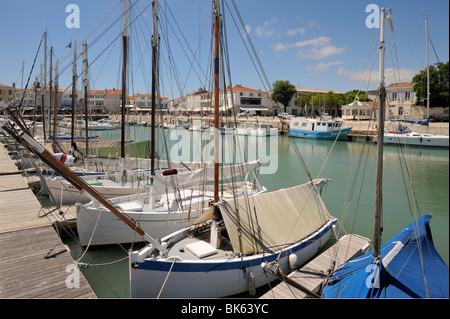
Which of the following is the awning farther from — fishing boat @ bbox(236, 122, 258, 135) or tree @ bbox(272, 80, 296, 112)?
fishing boat @ bbox(236, 122, 258, 135)

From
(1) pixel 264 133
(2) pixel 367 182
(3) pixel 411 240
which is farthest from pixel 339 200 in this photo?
(1) pixel 264 133

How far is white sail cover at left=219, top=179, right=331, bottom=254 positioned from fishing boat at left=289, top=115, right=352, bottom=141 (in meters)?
38.9

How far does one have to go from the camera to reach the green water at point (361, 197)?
7109 millimetres

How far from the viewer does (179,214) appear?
1070 cm

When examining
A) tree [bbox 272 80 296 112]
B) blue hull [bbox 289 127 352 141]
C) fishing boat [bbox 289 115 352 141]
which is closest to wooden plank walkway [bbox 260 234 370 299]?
blue hull [bbox 289 127 352 141]

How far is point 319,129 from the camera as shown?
161 ft

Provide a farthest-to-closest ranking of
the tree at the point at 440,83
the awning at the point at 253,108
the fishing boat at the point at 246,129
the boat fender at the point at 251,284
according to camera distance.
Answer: the awning at the point at 253,108 < the fishing boat at the point at 246,129 < the boat fender at the point at 251,284 < the tree at the point at 440,83

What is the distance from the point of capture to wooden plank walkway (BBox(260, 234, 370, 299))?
272 inches

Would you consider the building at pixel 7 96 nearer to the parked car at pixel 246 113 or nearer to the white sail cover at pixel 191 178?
the white sail cover at pixel 191 178

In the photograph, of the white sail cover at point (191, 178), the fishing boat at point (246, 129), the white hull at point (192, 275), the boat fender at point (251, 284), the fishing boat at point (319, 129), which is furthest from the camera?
the fishing boat at point (246, 129)

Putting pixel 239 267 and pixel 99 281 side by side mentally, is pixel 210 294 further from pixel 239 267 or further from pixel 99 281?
pixel 99 281

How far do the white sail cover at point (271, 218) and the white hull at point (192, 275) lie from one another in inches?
15.9

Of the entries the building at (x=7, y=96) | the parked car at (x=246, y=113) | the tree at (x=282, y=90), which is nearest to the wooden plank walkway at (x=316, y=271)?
the building at (x=7, y=96)

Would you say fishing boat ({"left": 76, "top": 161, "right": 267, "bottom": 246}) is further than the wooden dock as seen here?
Yes
